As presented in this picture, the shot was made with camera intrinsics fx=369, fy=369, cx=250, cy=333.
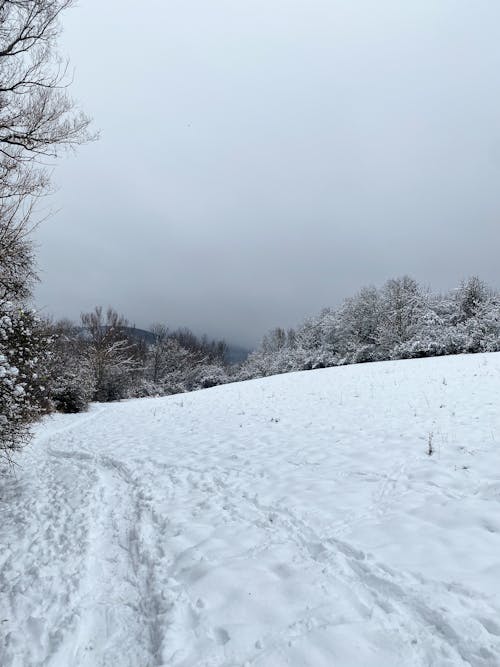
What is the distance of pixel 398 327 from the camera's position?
37.0 meters

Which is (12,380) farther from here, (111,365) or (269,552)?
(111,365)

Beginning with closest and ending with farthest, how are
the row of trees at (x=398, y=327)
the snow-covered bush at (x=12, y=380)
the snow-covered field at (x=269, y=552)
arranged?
1. the snow-covered field at (x=269, y=552)
2. the snow-covered bush at (x=12, y=380)
3. the row of trees at (x=398, y=327)

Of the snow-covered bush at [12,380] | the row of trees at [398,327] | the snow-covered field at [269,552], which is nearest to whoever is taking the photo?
the snow-covered field at [269,552]

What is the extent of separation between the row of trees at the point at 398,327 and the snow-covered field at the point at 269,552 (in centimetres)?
2308

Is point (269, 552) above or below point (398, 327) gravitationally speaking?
below

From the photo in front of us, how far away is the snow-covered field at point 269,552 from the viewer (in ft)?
9.68

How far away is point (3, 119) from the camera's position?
664 cm

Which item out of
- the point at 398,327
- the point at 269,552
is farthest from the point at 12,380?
the point at 398,327

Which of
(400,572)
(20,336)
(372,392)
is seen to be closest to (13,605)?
(400,572)

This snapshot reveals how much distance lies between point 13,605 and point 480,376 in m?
14.4

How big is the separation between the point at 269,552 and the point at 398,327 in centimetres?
3610

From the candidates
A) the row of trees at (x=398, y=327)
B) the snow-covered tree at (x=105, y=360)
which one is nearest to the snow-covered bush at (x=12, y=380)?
the snow-covered tree at (x=105, y=360)

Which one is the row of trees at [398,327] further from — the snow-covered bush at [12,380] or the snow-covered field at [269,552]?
the snow-covered bush at [12,380]

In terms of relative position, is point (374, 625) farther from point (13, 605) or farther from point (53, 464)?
point (53, 464)
